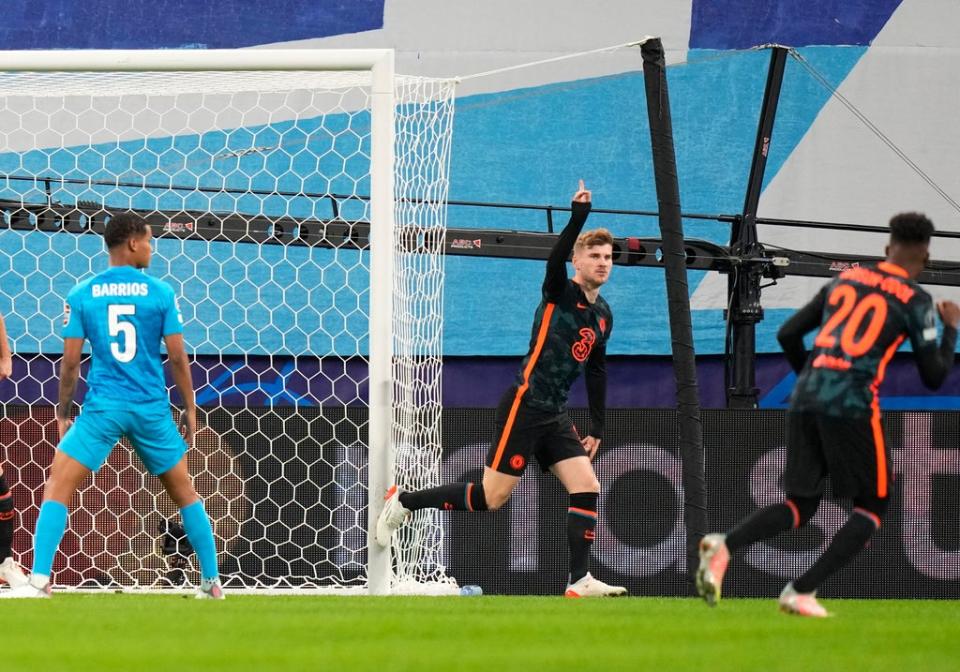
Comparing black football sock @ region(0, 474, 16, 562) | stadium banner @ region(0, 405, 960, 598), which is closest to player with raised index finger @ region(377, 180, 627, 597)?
stadium banner @ region(0, 405, 960, 598)

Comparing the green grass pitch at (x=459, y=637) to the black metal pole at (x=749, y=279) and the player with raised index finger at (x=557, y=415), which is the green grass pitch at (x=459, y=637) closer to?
the player with raised index finger at (x=557, y=415)

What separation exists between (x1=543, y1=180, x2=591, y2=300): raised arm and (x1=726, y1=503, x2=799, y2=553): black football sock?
1853mm

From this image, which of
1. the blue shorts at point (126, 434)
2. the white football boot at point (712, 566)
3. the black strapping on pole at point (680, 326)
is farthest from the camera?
the black strapping on pole at point (680, 326)

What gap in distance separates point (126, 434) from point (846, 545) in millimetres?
3351

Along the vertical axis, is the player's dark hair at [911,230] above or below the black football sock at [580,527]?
above

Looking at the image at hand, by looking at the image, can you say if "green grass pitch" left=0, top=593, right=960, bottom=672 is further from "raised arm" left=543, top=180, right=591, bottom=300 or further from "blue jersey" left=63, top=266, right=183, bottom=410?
"raised arm" left=543, top=180, right=591, bottom=300

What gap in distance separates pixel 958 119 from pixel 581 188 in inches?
359

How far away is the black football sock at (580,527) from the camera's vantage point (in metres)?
7.92

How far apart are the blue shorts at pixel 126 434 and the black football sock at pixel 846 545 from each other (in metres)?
3.03

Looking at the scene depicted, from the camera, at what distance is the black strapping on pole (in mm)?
8586

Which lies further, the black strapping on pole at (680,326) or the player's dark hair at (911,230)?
the black strapping on pole at (680,326)

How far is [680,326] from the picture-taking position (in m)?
8.65

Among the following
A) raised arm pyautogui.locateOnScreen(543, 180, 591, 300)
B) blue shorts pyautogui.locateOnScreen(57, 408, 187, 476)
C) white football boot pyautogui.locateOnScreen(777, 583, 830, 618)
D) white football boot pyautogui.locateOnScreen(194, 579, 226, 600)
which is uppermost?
raised arm pyautogui.locateOnScreen(543, 180, 591, 300)

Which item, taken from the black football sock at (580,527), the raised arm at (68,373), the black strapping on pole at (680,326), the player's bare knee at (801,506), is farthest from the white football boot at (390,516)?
Result: the player's bare knee at (801,506)
